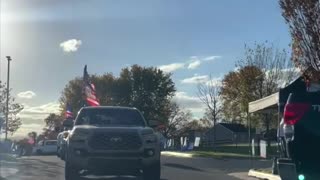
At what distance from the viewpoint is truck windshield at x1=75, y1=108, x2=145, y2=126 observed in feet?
47.6

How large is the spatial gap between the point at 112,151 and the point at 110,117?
6.02ft

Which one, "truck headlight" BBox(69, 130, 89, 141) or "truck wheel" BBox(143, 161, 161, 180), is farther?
"truck wheel" BBox(143, 161, 161, 180)

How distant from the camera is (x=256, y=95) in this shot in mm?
45406

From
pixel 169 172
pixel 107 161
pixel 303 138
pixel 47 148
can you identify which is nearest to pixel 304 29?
pixel 169 172

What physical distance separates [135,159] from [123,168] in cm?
33

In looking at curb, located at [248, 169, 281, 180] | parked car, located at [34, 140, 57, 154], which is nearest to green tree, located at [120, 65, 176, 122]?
parked car, located at [34, 140, 57, 154]

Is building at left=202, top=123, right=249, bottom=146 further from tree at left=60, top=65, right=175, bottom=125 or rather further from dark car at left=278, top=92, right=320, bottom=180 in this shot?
dark car at left=278, top=92, right=320, bottom=180

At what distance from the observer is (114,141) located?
13.1 metres

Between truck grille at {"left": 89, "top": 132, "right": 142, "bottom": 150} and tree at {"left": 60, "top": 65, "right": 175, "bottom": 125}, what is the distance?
2631 inches

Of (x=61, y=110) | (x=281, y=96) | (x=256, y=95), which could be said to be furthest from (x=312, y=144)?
(x=61, y=110)

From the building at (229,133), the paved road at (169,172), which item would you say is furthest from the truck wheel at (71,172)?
the building at (229,133)

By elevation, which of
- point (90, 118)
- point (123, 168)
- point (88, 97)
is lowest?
point (123, 168)

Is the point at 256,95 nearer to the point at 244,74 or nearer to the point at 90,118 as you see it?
the point at 244,74

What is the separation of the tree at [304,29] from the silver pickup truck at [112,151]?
24.6 ft
